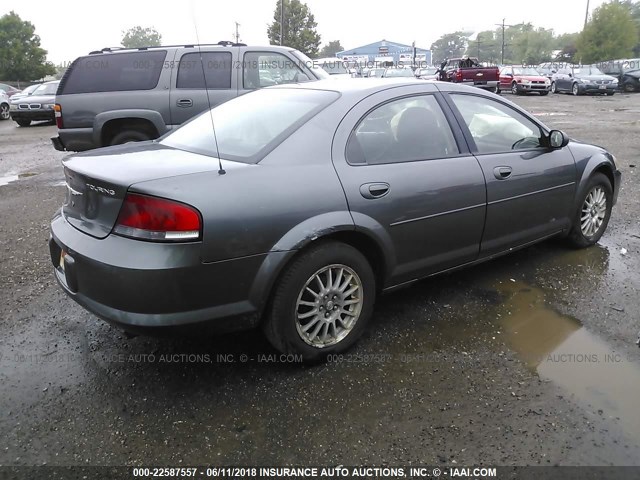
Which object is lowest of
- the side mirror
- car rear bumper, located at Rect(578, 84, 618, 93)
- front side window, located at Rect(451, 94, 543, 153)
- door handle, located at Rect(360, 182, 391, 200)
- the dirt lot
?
car rear bumper, located at Rect(578, 84, 618, 93)

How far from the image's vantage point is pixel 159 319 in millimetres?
2523

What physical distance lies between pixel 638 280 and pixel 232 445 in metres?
3.37

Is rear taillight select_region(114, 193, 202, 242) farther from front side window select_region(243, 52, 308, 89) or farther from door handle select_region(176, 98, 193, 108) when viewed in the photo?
front side window select_region(243, 52, 308, 89)

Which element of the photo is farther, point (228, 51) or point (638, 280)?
point (228, 51)

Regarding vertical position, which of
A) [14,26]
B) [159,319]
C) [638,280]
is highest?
[14,26]

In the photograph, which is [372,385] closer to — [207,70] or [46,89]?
[207,70]

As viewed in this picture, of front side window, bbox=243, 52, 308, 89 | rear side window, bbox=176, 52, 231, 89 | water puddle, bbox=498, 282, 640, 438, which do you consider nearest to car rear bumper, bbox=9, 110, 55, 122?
rear side window, bbox=176, 52, 231, 89

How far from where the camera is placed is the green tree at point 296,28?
52.8m

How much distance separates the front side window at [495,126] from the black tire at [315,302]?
1393 mm

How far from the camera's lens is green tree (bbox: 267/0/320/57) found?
52844 mm

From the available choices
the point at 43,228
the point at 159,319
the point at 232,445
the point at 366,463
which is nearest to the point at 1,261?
the point at 43,228

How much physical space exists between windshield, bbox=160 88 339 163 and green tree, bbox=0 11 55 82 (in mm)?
43164

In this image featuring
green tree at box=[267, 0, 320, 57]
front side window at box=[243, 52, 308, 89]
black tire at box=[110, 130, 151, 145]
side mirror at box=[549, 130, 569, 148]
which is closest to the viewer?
side mirror at box=[549, 130, 569, 148]

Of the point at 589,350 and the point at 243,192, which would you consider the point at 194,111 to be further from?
the point at 589,350
